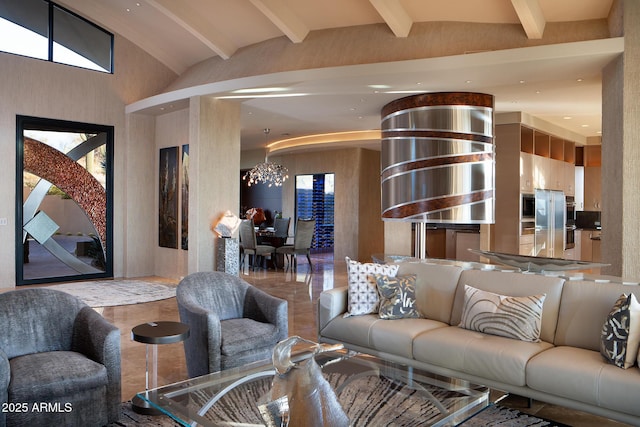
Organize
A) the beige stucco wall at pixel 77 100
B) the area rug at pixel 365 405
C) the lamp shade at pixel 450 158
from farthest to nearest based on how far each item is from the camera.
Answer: the beige stucco wall at pixel 77 100 < the lamp shade at pixel 450 158 < the area rug at pixel 365 405

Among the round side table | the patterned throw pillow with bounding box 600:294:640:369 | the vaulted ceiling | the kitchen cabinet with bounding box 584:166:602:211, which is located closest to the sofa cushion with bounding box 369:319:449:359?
the patterned throw pillow with bounding box 600:294:640:369

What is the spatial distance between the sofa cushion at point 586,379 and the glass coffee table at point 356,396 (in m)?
0.55

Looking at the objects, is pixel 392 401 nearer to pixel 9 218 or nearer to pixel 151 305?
pixel 151 305

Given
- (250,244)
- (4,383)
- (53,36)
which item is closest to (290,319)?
(4,383)

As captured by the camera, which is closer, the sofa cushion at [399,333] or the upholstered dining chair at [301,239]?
the sofa cushion at [399,333]

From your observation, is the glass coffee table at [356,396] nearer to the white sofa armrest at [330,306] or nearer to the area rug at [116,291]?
the white sofa armrest at [330,306]

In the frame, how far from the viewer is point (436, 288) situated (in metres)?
4.07

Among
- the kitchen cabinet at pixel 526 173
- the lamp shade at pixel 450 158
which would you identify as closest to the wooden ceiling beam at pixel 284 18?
→ the lamp shade at pixel 450 158

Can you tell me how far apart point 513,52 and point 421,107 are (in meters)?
1.83

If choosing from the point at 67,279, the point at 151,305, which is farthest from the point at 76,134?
the point at 151,305

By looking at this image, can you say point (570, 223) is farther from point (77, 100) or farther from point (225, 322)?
point (77, 100)

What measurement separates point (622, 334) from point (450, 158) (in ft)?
14.2

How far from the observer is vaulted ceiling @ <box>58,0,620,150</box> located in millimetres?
5633

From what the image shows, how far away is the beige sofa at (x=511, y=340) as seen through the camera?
9.14 ft
